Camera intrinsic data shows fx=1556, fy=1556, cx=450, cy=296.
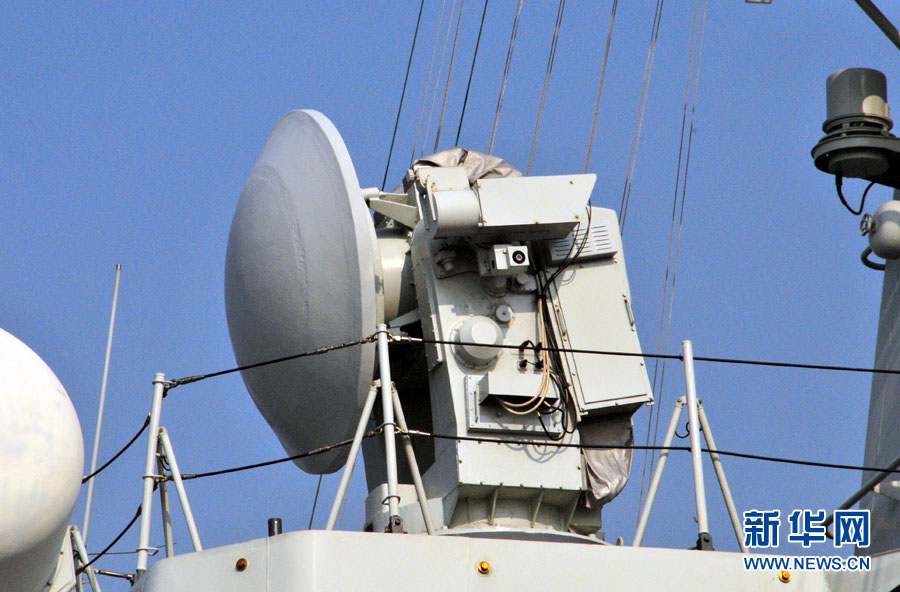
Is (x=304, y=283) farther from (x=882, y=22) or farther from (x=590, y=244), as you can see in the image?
(x=882, y=22)

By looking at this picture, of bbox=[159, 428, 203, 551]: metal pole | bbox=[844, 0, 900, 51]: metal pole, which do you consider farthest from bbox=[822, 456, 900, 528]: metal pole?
bbox=[159, 428, 203, 551]: metal pole

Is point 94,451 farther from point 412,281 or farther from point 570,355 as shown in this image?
point 570,355

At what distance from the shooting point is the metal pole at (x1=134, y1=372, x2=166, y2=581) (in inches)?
329

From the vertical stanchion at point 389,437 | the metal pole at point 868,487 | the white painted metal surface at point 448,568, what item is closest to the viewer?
the white painted metal surface at point 448,568

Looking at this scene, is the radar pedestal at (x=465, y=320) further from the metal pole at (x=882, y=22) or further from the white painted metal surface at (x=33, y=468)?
the metal pole at (x=882, y=22)

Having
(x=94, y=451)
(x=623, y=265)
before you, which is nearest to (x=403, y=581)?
(x=623, y=265)

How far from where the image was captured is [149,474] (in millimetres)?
8633

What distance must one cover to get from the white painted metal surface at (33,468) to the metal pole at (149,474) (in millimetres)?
1117

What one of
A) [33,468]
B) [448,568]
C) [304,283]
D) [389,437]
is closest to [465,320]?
[304,283]

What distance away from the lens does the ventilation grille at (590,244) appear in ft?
33.1

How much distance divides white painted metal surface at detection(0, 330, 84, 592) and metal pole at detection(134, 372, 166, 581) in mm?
1117

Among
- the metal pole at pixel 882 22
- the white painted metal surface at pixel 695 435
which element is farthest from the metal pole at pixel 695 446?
the metal pole at pixel 882 22

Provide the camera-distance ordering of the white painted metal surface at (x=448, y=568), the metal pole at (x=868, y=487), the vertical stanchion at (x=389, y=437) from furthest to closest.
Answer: the metal pole at (x=868, y=487) → the vertical stanchion at (x=389, y=437) → the white painted metal surface at (x=448, y=568)

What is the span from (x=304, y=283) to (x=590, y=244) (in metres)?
1.89
